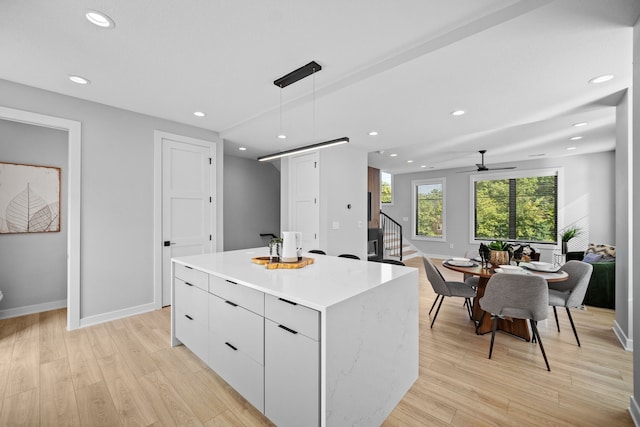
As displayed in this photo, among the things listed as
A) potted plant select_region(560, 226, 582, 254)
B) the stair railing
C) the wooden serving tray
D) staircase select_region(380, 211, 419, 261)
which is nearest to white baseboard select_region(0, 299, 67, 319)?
the wooden serving tray

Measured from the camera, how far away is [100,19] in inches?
73.9

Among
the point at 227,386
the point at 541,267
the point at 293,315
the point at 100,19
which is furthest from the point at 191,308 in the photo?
the point at 541,267

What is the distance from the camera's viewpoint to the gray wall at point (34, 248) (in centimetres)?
345

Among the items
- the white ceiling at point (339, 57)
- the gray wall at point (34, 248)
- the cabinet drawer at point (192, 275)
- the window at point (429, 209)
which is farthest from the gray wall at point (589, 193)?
the gray wall at point (34, 248)

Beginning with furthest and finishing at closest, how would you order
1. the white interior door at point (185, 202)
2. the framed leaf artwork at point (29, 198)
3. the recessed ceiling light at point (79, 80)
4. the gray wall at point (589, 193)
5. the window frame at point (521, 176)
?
the window frame at point (521, 176) → the gray wall at point (589, 193) → the white interior door at point (185, 202) → the framed leaf artwork at point (29, 198) → the recessed ceiling light at point (79, 80)

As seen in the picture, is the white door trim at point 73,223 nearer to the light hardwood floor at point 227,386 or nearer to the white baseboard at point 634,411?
the light hardwood floor at point 227,386

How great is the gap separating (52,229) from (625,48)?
636 cm

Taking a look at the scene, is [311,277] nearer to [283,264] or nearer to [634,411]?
[283,264]

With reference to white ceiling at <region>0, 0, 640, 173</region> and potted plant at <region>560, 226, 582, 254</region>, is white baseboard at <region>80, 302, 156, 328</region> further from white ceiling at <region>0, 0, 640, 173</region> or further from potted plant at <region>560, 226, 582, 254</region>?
potted plant at <region>560, 226, 582, 254</region>

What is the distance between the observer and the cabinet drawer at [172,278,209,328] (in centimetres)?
227

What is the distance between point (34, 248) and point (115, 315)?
4.93 ft

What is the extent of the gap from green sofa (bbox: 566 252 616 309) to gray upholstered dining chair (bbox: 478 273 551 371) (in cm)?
247

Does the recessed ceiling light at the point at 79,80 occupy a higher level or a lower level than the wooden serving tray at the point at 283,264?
higher

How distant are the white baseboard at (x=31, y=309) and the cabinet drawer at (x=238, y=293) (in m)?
3.25
